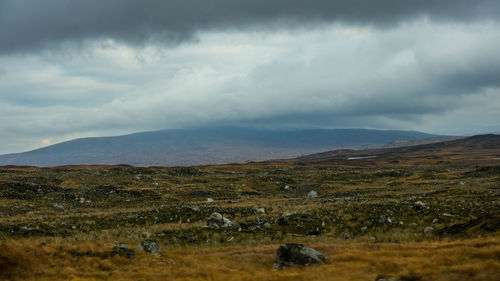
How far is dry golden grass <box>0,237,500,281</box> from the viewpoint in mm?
14250

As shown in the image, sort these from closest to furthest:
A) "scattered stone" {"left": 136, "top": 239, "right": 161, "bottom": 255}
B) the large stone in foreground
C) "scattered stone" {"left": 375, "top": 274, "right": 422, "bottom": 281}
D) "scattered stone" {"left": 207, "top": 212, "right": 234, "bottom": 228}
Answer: "scattered stone" {"left": 375, "top": 274, "right": 422, "bottom": 281} → the large stone in foreground → "scattered stone" {"left": 136, "top": 239, "right": 161, "bottom": 255} → "scattered stone" {"left": 207, "top": 212, "right": 234, "bottom": 228}

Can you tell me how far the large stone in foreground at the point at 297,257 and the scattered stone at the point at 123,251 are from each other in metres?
7.47

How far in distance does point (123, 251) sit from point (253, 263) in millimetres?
6826

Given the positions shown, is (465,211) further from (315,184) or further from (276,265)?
(315,184)

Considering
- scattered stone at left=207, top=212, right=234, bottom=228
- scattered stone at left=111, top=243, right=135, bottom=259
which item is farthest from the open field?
scattered stone at left=207, top=212, right=234, bottom=228

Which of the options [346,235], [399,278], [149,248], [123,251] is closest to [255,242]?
[346,235]

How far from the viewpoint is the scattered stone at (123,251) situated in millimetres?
17688

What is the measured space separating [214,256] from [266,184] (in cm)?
5012

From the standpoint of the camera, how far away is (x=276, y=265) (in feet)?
52.6

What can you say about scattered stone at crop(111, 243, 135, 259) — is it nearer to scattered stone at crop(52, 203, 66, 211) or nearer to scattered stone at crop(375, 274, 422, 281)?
scattered stone at crop(375, 274, 422, 281)

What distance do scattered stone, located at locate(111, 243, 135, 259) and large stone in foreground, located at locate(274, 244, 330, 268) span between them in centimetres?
747

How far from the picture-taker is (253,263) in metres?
16.6

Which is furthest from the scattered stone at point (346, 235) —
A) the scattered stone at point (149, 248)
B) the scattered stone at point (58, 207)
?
the scattered stone at point (58, 207)

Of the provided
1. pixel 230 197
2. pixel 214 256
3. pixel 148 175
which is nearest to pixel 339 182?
pixel 230 197
